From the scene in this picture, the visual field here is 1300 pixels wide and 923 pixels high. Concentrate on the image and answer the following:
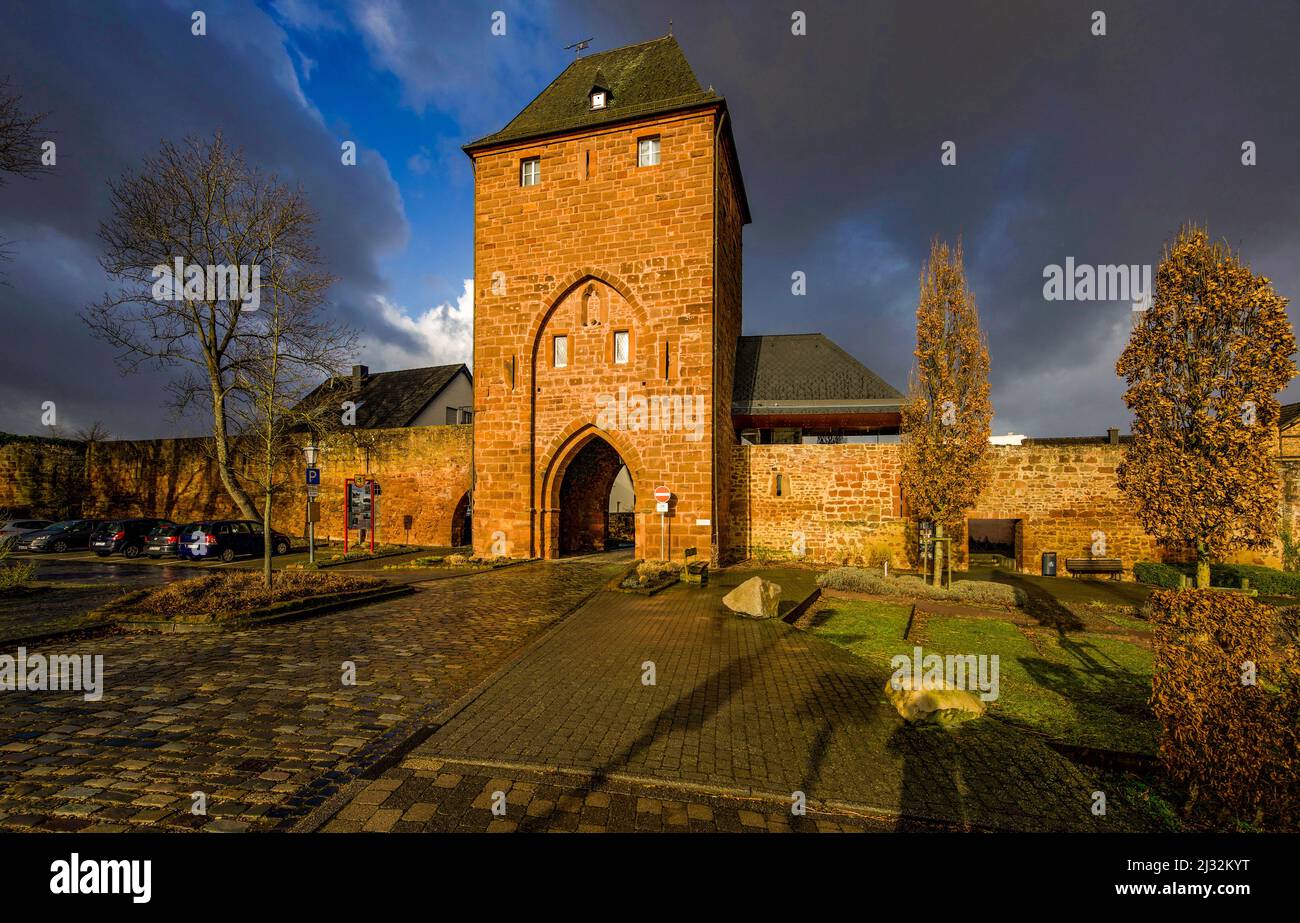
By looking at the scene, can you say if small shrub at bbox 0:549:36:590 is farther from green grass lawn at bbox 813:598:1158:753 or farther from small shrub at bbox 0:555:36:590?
green grass lawn at bbox 813:598:1158:753

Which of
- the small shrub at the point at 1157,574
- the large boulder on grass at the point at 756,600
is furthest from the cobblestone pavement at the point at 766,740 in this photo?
the small shrub at the point at 1157,574

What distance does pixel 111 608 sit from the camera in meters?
8.41

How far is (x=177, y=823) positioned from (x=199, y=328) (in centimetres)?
2772

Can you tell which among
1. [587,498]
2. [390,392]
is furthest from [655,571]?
[390,392]

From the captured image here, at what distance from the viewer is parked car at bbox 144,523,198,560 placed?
19.6 metres

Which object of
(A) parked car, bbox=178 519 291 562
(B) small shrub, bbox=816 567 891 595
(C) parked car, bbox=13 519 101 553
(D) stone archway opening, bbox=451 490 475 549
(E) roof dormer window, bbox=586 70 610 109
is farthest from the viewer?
(D) stone archway opening, bbox=451 490 475 549

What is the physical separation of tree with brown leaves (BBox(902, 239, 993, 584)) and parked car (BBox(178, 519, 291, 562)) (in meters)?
22.8

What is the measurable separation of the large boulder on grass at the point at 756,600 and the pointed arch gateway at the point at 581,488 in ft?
25.9

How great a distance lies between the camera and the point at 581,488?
22.4 meters

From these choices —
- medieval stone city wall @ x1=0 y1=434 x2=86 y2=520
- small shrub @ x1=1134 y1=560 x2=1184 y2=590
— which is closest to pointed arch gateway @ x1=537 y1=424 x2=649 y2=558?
small shrub @ x1=1134 y1=560 x2=1184 y2=590

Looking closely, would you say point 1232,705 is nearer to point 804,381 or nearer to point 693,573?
point 693,573

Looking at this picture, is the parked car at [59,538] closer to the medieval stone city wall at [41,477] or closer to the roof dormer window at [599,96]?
the medieval stone city wall at [41,477]

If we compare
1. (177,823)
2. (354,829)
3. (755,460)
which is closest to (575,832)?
(354,829)
